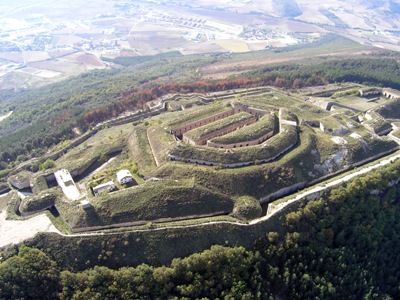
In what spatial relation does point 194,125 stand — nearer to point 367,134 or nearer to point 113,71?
point 367,134

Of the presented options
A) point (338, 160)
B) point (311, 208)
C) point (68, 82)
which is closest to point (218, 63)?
point (68, 82)

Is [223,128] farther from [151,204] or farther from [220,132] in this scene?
[151,204]

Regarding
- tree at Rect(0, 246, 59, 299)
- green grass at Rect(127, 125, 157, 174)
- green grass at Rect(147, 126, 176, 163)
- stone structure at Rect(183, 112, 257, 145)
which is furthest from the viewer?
stone structure at Rect(183, 112, 257, 145)

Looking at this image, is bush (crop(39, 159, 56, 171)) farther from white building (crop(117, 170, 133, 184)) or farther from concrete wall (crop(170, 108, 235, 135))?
concrete wall (crop(170, 108, 235, 135))

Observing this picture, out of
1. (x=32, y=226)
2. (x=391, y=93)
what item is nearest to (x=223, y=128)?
(x=32, y=226)

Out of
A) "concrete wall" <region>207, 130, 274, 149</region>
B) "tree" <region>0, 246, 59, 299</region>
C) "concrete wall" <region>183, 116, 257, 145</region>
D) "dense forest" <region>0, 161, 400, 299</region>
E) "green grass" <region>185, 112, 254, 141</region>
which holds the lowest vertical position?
"dense forest" <region>0, 161, 400, 299</region>

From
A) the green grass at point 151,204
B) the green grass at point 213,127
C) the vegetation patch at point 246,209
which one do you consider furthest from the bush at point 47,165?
the vegetation patch at point 246,209

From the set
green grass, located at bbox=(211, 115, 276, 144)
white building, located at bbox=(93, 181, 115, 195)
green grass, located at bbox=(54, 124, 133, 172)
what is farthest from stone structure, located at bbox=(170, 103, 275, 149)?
white building, located at bbox=(93, 181, 115, 195)
